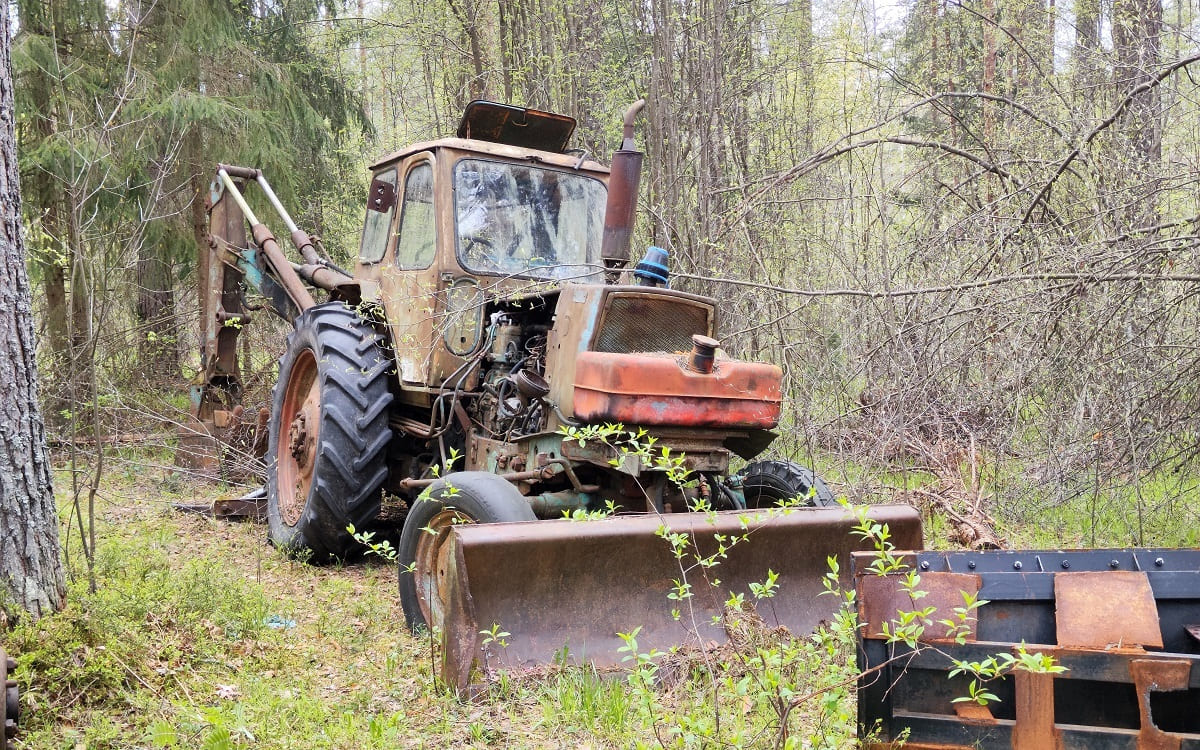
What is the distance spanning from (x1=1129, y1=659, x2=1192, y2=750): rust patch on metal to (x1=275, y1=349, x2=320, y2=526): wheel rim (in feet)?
14.6

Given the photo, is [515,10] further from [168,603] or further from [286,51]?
[168,603]

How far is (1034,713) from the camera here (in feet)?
9.34

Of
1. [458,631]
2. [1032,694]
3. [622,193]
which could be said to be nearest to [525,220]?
[622,193]

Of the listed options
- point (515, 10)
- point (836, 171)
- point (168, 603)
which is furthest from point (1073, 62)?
point (168, 603)

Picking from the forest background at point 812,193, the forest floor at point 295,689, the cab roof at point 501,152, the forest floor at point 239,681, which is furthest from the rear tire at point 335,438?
the forest background at point 812,193

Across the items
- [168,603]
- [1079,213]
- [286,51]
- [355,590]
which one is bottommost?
[355,590]

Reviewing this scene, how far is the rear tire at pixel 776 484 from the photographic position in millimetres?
5512

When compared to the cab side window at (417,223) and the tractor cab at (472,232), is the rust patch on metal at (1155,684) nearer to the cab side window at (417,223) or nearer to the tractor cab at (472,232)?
the tractor cab at (472,232)

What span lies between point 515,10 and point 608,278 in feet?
19.5

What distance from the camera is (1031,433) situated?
21.6ft

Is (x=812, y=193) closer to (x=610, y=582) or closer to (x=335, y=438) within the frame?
(x=335, y=438)

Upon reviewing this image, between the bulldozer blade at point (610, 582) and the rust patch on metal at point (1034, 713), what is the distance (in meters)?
1.02

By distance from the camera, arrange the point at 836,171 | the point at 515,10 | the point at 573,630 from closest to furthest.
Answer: the point at 573,630 < the point at 515,10 < the point at 836,171

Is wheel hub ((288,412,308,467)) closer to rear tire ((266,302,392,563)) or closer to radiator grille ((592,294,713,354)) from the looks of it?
rear tire ((266,302,392,563))
